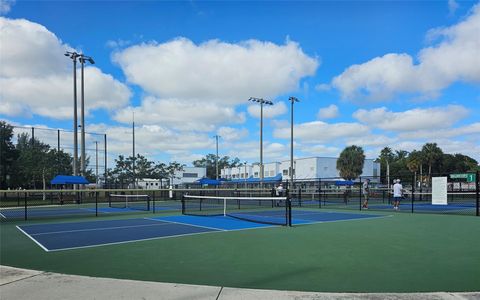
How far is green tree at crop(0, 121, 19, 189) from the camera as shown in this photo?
158 ft

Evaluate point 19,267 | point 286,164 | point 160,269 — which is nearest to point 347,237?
point 160,269

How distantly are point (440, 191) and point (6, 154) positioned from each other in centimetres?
4687

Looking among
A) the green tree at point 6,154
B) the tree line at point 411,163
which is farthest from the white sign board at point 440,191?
the green tree at point 6,154

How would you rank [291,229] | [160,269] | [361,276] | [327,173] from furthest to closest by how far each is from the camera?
A: [327,173] → [291,229] → [160,269] → [361,276]

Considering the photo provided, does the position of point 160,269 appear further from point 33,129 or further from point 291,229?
point 33,129

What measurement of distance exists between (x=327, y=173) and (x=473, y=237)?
66.6m

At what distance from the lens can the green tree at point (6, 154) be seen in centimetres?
4816

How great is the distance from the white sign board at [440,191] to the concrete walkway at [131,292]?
53.3ft

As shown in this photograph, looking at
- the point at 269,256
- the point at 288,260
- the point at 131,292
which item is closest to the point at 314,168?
the point at 269,256

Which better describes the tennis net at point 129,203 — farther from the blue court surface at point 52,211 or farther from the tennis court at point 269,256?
the tennis court at point 269,256

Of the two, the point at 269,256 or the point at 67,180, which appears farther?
the point at 67,180

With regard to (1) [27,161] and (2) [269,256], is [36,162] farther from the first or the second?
(2) [269,256]

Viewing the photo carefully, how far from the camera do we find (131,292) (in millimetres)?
5723

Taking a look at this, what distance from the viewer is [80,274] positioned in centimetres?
697
